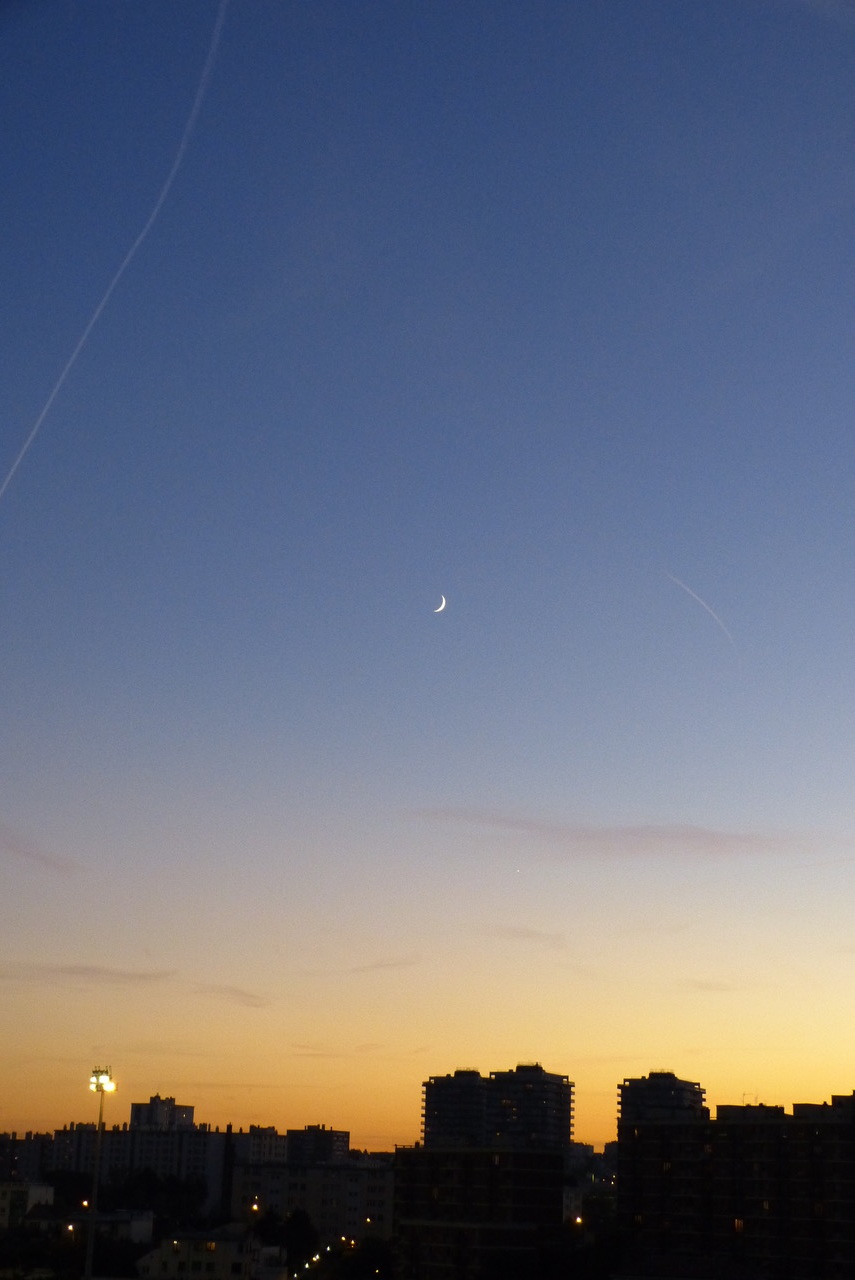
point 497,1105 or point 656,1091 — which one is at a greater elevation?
point 656,1091

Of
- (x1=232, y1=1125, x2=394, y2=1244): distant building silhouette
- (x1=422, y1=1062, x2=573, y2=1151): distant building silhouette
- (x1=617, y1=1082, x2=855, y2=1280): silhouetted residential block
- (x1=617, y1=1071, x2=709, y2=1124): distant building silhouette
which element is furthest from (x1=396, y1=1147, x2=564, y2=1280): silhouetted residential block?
(x1=422, y1=1062, x2=573, y2=1151): distant building silhouette

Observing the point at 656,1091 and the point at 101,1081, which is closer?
the point at 101,1081

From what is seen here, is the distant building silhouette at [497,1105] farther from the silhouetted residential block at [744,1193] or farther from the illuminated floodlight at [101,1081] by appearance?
the illuminated floodlight at [101,1081]

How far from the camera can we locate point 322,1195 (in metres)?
120

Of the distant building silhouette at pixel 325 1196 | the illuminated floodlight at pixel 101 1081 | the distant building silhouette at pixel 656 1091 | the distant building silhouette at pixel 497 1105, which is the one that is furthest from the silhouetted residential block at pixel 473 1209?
the distant building silhouette at pixel 497 1105

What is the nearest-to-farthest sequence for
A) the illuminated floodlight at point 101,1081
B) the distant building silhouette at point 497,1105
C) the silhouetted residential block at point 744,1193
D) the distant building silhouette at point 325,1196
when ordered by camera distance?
the illuminated floodlight at point 101,1081
the silhouetted residential block at point 744,1193
the distant building silhouette at point 325,1196
the distant building silhouette at point 497,1105

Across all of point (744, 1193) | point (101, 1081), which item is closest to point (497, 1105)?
point (744, 1193)

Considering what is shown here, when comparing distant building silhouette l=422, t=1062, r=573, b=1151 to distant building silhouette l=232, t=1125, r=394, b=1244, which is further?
distant building silhouette l=422, t=1062, r=573, b=1151

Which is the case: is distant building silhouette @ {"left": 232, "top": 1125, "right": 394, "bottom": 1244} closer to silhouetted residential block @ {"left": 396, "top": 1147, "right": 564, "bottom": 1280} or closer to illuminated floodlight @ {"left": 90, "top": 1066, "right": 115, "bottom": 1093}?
silhouetted residential block @ {"left": 396, "top": 1147, "right": 564, "bottom": 1280}

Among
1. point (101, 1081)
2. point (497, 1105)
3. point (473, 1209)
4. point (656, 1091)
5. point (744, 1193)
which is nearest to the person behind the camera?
point (101, 1081)

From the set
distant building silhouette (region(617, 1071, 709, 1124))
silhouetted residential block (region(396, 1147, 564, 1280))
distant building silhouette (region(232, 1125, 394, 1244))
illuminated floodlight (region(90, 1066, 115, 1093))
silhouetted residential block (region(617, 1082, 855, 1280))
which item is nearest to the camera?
illuminated floodlight (region(90, 1066, 115, 1093))

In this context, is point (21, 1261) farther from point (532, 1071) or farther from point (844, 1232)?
point (532, 1071)

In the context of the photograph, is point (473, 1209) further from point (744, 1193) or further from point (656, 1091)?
point (656, 1091)

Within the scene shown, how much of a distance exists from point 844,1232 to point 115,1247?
4512 cm
